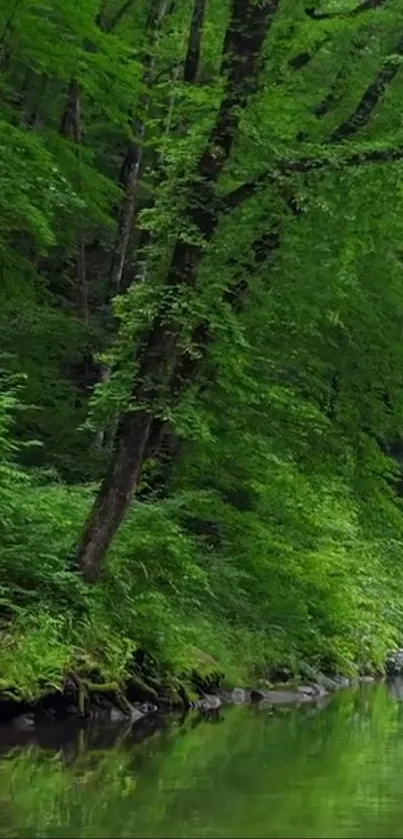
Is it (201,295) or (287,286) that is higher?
(287,286)

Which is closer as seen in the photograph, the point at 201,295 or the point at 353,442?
the point at 201,295

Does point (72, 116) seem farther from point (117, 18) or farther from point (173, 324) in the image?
point (173, 324)

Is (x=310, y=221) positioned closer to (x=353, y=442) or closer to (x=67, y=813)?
(x=353, y=442)

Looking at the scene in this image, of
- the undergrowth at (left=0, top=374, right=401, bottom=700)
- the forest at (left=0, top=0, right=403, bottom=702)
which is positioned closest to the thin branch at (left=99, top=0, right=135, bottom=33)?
the forest at (left=0, top=0, right=403, bottom=702)

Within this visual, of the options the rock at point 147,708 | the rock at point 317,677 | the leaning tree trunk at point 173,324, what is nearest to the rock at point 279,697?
the rock at point 317,677

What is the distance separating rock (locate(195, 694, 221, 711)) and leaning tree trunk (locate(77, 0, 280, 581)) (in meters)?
1.92

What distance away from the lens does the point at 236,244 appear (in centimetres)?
1518

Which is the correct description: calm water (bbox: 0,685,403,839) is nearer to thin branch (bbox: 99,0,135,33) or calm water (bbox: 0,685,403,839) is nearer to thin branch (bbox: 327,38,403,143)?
thin branch (bbox: 327,38,403,143)

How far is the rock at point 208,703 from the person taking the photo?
13.9 m

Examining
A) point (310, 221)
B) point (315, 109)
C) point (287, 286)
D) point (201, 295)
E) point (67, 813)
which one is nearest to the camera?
point (67, 813)

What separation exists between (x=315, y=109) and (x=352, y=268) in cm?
294

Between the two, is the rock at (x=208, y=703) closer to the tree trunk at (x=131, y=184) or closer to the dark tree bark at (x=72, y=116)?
the tree trunk at (x=131, y=184)

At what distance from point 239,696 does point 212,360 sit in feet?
13.6

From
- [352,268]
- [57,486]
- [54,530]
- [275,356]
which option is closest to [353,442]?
[275,356]
